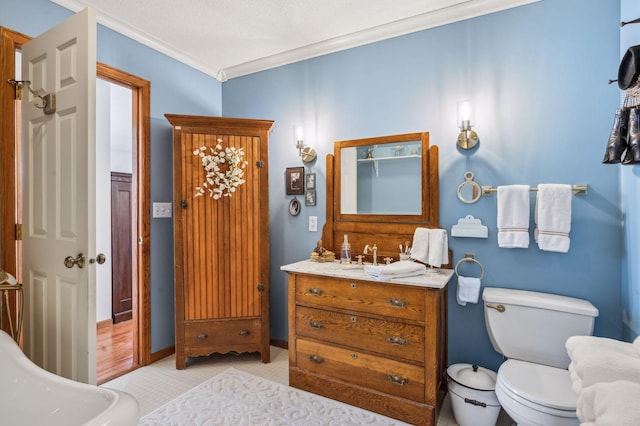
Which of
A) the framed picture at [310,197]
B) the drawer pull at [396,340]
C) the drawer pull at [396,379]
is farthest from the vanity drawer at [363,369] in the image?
the framed picture at [310,197]

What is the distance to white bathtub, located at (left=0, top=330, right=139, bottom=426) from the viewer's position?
39.4 inches

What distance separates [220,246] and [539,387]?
2.23m

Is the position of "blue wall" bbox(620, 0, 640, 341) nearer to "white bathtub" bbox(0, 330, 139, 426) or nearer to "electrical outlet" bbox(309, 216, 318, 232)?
"electrical outlet" bbox(309, 216, 318, 232)

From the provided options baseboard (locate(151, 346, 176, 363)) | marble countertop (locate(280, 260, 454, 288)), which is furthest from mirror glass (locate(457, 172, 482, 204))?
baseboard (locate(151, 346, 176, 363))

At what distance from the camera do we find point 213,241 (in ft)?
8.78

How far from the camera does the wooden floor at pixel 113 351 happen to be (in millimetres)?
2608

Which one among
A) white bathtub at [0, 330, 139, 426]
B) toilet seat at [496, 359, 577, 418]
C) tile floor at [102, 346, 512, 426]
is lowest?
tile floor at [102, 346, 512, 426]

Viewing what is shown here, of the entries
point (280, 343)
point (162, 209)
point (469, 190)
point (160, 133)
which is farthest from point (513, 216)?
point (160, 133)

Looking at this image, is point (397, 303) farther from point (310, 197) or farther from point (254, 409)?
point (310, 197)

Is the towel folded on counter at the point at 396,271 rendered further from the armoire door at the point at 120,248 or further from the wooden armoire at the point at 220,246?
the armoire door at the point at 120,248

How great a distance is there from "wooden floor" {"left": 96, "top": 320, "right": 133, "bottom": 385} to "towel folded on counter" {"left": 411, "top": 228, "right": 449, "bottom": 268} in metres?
2.42

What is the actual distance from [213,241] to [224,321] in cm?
66

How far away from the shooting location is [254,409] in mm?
2104

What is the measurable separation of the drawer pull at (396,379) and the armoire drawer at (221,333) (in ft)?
3.92
